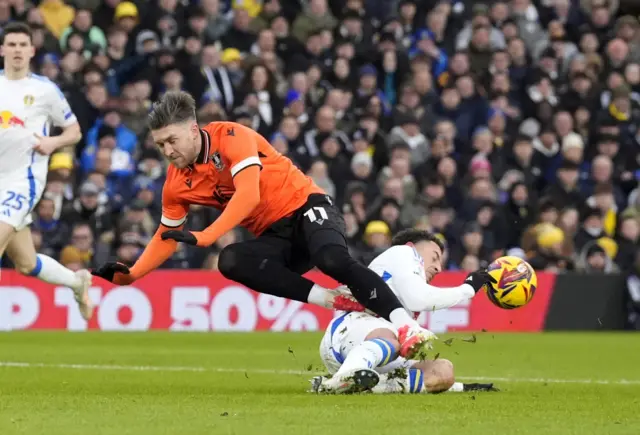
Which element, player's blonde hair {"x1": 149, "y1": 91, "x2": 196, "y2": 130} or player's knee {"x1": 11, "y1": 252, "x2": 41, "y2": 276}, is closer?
player's blonde hair {"x1": 149, "y1": 91, "x2": 196, "y2": 130}

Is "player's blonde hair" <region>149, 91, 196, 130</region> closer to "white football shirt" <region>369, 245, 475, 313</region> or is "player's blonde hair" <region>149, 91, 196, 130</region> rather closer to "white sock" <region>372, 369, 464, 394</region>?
"white football shirt" <region>369, 245, 475, 313</region>

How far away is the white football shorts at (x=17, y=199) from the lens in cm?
1130

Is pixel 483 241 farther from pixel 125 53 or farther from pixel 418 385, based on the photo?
pixel 418 385

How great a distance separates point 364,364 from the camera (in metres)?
8.34

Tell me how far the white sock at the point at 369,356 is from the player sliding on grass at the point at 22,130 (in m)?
3.90

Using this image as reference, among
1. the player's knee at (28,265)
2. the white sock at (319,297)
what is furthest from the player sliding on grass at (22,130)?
the white sock at (319,297)

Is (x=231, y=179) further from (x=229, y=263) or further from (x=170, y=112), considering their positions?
(x=170, y=112)

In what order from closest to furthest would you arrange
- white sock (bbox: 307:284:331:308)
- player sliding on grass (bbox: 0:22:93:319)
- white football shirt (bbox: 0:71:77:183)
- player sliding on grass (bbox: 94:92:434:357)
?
player sliding on grass (bbox: 94:92:434:357)
white sock (bbox: 307:284:331:308)
player sliding on grass (bbox: 0:22:93:319)
white football shirt (bbox: 0:71:77:183)

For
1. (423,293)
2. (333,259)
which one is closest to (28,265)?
(333,259)

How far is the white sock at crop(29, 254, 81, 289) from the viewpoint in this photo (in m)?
12.1

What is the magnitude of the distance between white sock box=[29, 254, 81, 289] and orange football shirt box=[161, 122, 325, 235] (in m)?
3.03

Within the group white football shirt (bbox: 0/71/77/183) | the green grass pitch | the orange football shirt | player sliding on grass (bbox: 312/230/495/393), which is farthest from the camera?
white football shirt (bbox: 0/71/77/183)

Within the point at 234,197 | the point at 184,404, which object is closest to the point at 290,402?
the point at 184,404

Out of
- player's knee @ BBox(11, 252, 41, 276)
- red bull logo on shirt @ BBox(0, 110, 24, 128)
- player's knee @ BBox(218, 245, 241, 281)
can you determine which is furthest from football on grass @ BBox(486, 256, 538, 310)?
player's knee @ BBox(11, 252, 41, 276)
